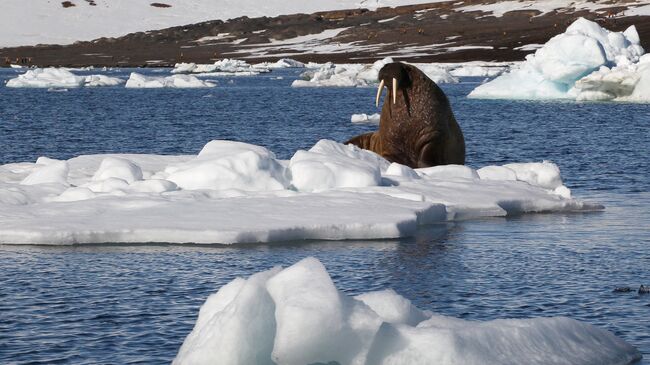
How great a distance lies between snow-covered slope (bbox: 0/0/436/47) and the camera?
141 metres

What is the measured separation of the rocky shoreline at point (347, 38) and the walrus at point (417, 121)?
260 ft

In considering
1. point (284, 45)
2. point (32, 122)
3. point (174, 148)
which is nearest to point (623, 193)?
point (174, 148)

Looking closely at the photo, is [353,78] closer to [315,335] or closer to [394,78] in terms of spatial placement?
[394,78]

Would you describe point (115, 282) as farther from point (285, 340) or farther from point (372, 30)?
point (372, 30)

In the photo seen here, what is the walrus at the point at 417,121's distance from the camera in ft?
69.3

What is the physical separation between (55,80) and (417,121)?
61.0 m

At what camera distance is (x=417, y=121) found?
69.4 ft

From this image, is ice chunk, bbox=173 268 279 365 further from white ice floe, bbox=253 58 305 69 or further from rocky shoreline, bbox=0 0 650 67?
white ice floe, bbox=253 58 305 69

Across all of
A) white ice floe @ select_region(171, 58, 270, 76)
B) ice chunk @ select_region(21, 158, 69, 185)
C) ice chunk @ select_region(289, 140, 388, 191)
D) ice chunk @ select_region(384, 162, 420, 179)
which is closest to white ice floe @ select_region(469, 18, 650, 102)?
ice chunk @ select_region(384, 162, 420, 179)

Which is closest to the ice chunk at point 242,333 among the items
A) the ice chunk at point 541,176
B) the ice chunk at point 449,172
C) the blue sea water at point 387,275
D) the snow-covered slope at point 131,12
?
the blue sea water at point 387,275

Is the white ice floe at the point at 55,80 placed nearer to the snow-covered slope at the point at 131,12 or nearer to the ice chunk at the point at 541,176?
the snow-covered slope at the point at 131,12

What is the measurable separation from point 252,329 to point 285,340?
0.76 feet

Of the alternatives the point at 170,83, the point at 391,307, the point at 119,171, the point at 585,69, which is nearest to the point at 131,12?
the point at 170,83

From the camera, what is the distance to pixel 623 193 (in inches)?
795
